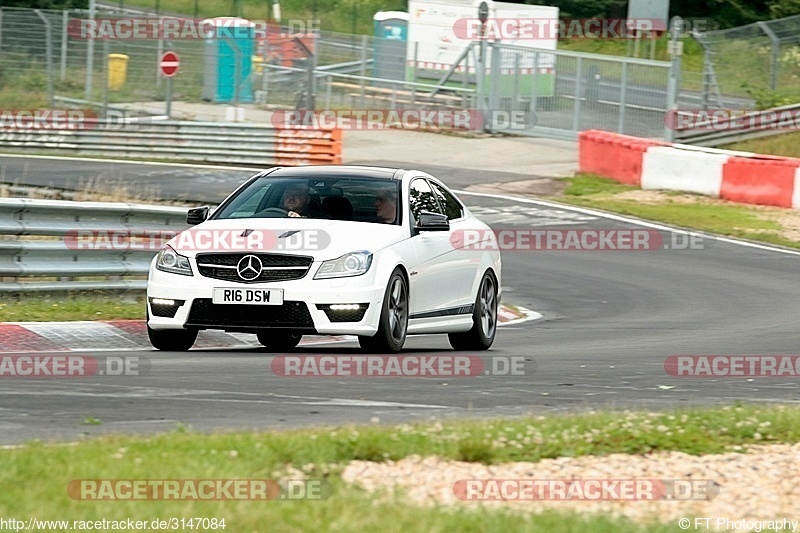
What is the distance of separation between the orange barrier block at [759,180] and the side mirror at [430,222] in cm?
1487

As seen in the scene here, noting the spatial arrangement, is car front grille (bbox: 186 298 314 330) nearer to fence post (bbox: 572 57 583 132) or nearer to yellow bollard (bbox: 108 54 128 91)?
fence post (bbox: 572 57 583 132)

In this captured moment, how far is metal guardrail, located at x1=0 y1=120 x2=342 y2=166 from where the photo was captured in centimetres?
3186

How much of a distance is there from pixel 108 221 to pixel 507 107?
24.3 m

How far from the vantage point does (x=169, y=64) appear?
36812 mm

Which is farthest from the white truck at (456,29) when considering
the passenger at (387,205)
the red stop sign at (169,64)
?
the passenger at (387,205)

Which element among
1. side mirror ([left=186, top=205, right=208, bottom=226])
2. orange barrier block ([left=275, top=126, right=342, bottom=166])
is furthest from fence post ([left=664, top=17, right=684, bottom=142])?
side mirror ([left=186, top=205, right=208, bottom=226])

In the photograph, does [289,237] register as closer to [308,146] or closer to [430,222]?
[430,222]

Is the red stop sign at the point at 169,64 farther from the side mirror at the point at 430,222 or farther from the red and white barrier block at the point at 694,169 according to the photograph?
the side mirror at the point at 430,222

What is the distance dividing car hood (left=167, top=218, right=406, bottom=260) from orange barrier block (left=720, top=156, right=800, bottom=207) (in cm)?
1544

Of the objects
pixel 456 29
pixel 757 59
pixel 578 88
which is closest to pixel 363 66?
pixel 456 29

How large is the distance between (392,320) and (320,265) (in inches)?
29.0

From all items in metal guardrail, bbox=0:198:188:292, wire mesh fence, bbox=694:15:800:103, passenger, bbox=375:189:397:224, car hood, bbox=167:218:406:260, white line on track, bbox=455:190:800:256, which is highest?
wire mesh fence, bbox=694:15:800:103

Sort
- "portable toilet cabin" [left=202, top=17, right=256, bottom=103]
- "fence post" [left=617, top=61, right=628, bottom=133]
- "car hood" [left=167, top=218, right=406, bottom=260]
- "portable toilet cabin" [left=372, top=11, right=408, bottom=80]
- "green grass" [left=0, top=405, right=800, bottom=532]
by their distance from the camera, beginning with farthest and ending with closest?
"portable toilet cabin" [left=372, top=11, right=408, bottom=80]
"portable toilet cabin" [left=202, top=17, right=256, bottom=103]
"fence post" [left=617, top=61, right=628, bottom=133]
"car hood" [left=167, top=218, right=406, bottom=260]
"green grass" [left=0, top=405, right=800, bottom=532]

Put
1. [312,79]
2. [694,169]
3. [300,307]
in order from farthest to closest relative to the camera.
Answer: [312,79] → [694,169] → [300,307]
